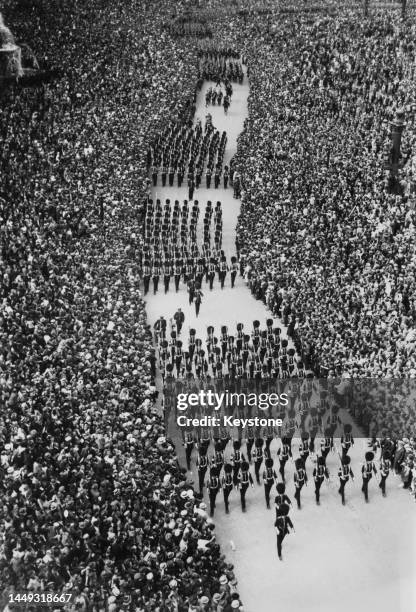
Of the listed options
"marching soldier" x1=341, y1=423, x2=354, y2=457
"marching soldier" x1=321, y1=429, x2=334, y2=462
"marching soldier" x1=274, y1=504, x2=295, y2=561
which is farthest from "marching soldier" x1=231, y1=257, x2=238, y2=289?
"marching soldier" x1=274, y1=504, x2=295, y2=561

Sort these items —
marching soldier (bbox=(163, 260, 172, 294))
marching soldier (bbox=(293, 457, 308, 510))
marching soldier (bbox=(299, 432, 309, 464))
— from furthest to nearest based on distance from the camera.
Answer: marching soldier (bbox=(163, 260, 172, 294))
marching soldier (bbox=(299, 432, 309, 464))
marching soldier (bbox=(293, 457, 308, 510))

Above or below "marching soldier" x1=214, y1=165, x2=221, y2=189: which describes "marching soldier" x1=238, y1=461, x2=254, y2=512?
below

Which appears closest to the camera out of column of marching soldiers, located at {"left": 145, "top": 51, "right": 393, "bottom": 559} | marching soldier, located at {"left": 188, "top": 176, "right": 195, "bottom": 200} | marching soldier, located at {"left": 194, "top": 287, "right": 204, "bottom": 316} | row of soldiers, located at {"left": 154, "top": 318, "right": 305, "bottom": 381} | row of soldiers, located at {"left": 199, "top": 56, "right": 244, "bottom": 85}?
column of marching soldiers, located at {"left": 145, "top": 51, "right": 393, "bottom": 559}

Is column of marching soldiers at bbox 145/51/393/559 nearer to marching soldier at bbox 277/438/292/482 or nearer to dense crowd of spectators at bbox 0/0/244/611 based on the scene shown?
marching soldier at bbox 277/438/292/482

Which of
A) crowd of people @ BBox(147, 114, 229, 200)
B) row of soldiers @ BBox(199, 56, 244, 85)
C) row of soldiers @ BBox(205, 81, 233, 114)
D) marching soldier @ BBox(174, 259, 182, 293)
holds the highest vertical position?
row of soldiers @ BBox(199, 56, 244, 85)

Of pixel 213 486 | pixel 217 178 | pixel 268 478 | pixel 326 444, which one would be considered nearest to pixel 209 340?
pixel 326 444

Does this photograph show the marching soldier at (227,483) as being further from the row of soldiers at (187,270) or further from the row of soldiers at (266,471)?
the row of soldiers at (187,270)

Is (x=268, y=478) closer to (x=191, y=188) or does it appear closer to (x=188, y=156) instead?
(x=191, y=188)

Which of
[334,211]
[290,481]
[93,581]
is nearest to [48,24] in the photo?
[334,211]
